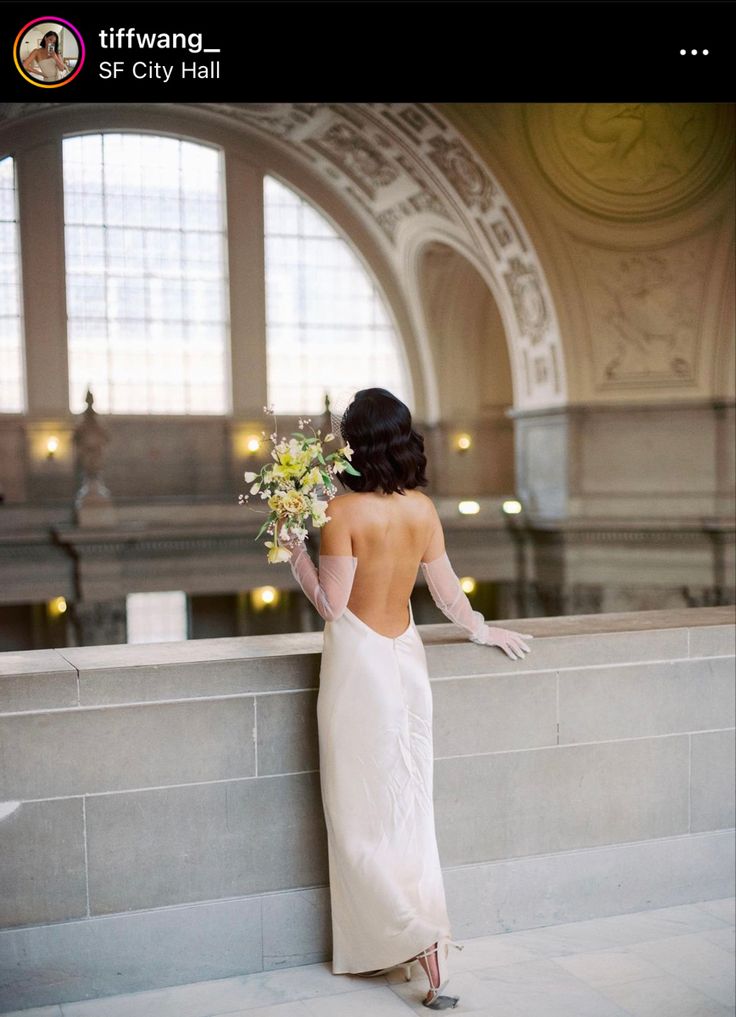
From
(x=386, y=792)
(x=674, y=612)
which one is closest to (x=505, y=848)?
(x=386, y=792)

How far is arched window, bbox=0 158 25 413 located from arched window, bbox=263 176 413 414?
5.00 meters

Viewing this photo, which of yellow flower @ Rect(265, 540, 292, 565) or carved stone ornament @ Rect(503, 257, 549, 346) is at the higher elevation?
carved stone ornament @ Rect(503, 257, 549, 346)

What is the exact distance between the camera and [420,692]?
4234 millimetres

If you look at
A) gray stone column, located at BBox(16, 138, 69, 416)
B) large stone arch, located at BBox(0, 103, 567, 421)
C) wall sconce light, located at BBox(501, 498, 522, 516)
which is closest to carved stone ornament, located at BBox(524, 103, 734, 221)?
large stone arch, located at BBox(0, 103, 567, 421)

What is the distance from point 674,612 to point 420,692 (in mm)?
1945

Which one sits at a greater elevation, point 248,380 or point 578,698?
point 248,380

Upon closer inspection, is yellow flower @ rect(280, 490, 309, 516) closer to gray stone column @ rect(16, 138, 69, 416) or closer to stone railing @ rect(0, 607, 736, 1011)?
stone railing @ rect(0, 607, 736, 1011)

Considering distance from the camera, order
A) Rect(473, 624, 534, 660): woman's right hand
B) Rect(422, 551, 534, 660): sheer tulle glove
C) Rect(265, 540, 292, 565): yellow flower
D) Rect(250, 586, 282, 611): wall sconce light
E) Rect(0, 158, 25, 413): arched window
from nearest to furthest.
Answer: Rect(265, 540, 292, 565): yellow flower → Rect(422, 551, 534, 660): sheer tulle glove → Rect(473, 624, 534, 660): woman's right hand → Rect(250, 586, 282, 611): wall sconce light → Rect(0, 158, 25, 413): arched window

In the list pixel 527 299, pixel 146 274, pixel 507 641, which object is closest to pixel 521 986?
pixel 507 641

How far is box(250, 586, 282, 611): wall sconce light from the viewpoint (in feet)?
66.6
